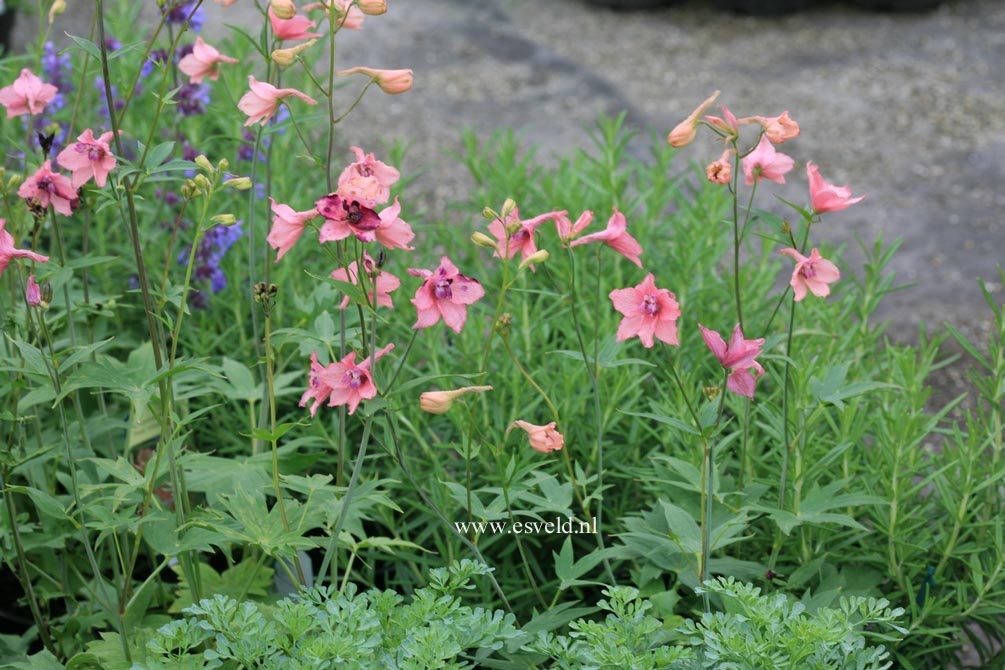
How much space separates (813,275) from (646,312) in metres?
0.24

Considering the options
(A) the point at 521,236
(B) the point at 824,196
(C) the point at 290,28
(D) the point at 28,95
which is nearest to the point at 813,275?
(B) the point at 824,196

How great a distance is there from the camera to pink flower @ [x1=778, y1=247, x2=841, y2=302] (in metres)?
1.48

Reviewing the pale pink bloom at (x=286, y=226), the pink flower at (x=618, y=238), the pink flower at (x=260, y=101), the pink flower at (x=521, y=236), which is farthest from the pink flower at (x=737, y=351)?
the pink flower at (x=260, y=101)

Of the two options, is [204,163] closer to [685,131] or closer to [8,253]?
[8,253]

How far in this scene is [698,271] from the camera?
8.41 ft

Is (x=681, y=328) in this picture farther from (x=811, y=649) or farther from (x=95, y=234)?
(x=95, y=234)

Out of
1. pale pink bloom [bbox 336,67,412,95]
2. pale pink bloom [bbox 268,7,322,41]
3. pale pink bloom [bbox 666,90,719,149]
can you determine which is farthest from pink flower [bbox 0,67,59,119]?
pale pink bloom [bbox 666,90,719,149]

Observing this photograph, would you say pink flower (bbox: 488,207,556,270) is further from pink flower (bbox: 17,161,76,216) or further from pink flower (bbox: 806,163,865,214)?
pink flower (bbox: 17,161,76,216)

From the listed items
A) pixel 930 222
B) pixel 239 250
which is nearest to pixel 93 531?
pixel 239 250

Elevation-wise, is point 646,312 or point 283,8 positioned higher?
point 283,8

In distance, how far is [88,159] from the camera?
60.0 inches

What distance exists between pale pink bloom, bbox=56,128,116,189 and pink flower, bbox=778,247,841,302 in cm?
92

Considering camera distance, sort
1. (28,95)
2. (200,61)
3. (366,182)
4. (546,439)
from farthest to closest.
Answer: (200,61)
(28,95)
(546,439)
(366,182)

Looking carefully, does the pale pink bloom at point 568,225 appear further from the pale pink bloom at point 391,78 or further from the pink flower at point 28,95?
the pink flower at point 28,95
